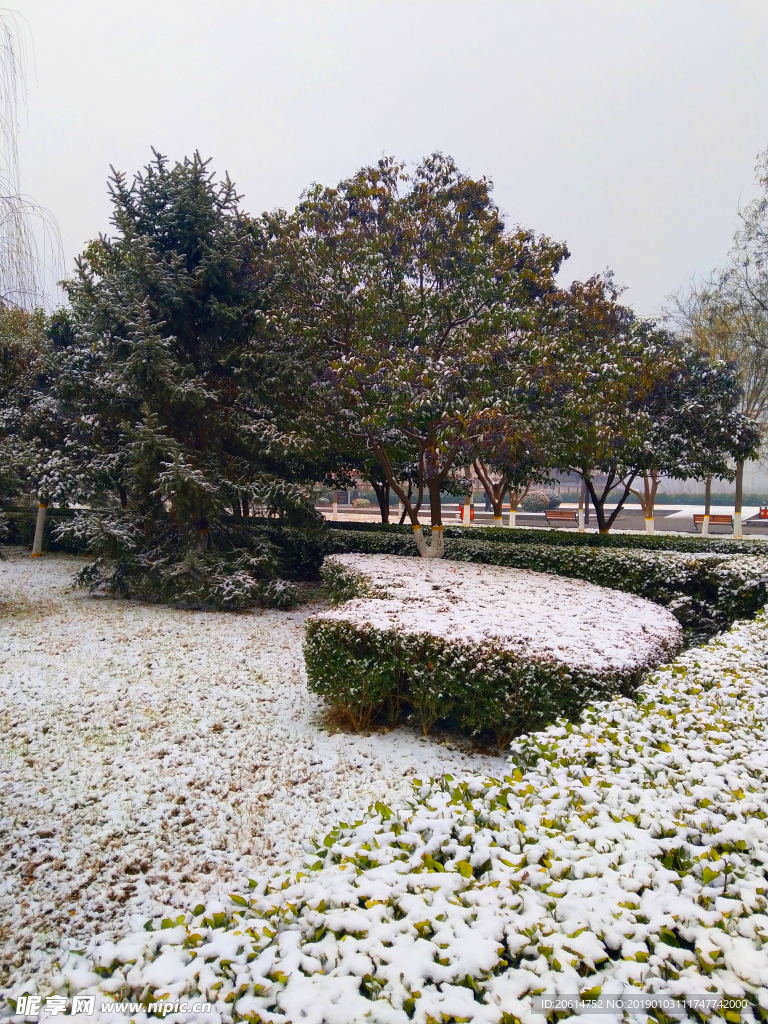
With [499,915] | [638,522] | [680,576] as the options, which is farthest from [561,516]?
[499,915]

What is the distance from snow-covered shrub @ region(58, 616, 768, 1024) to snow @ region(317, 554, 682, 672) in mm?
1997

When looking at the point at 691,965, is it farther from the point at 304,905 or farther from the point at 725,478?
the point at 725,478

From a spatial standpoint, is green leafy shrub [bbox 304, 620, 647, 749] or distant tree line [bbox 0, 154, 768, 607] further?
distant tree line [bbox 0, 154, 768, 607]

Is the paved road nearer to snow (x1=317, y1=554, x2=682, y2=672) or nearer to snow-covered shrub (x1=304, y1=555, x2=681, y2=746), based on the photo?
snow (x1=317, y1=554, x2=682, y2=672)

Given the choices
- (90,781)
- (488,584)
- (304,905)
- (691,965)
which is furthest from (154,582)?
(691,965)

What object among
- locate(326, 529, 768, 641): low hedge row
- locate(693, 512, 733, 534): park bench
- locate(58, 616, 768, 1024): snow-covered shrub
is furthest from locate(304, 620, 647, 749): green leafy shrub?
locate(693, 512, 733, 534): park bench

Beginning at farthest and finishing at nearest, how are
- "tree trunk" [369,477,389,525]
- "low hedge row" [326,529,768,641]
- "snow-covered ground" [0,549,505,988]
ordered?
"tree trunk" [369,477,389,525] < "low hedge row" [326,529,768,641] < "snow-covered ground" [0,549,505,988]

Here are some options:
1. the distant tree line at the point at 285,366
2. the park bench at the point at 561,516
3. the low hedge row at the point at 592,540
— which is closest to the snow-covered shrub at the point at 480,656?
the distant tree line at the point at 285,366

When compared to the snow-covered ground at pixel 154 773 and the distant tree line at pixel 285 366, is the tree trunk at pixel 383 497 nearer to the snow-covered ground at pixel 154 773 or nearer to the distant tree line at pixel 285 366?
the distant tree line at pixel 285 366

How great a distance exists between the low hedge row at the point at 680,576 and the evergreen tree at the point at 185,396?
393cm

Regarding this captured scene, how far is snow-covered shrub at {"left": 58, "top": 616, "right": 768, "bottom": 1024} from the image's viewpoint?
134 cm

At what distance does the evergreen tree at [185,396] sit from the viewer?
9375 millimetres

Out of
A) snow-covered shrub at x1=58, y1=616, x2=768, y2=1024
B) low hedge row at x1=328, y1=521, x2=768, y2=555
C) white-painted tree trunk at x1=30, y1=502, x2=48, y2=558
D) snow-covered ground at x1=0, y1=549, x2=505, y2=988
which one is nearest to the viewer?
snow-covered shrub at x1=58, y1=616, x2=768, y2=1024

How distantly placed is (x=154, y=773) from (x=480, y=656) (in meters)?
2.25
